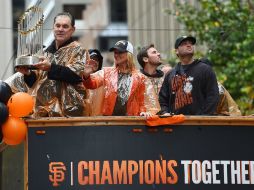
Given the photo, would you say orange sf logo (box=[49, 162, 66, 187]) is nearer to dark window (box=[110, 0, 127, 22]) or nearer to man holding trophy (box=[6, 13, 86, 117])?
man holding trophy (box=[6, 13, 86, 117])

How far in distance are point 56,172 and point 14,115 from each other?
643mm

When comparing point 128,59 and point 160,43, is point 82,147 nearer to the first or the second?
point 128,59

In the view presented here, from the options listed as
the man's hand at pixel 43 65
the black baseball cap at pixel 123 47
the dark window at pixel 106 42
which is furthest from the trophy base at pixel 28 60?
the dark window at pixel 106 42

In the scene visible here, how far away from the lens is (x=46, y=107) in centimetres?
1055

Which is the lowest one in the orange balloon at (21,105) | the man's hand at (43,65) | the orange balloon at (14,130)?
the orange balloon at (14,130)

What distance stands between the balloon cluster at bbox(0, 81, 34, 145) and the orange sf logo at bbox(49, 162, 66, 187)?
1.25ft

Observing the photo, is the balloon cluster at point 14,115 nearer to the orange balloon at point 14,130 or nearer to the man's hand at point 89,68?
the orange balloon at point 14,130

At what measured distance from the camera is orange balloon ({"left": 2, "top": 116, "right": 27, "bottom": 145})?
9820 millimetres

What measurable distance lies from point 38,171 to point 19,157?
0.44 metres

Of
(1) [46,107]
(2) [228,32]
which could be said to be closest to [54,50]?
(1) [46,107]

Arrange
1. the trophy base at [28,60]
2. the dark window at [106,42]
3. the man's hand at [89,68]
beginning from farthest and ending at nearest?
the dark window at [106,42] < the man's hand at [89,68] < the trophy base at [28,60]

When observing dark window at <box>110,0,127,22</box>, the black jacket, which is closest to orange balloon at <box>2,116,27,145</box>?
the black jacket

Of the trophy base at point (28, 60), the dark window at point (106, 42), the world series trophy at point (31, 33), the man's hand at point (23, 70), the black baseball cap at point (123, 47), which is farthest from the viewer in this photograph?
the dark window at point (106, 42)

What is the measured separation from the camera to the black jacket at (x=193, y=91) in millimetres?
10874
